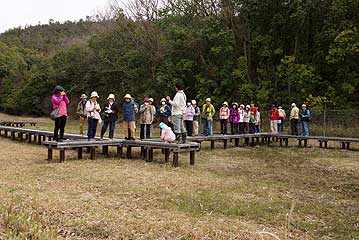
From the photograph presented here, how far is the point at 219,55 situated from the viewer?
35031 mm

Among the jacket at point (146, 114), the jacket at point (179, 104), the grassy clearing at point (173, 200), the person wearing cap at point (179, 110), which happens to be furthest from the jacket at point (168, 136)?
the jacket at point (146, 114)

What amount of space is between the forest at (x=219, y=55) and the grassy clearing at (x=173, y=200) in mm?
17166

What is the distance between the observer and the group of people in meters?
12.0

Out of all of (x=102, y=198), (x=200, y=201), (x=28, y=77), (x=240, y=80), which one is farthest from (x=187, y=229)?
(x=28, y=77)

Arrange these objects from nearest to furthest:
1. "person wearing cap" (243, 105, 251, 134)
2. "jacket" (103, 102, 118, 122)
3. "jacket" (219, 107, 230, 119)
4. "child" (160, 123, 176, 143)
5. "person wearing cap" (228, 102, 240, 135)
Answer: "child" (160, 123, 176, 143), "jacket" (103, 102, 118, 122), "jacket" (219, 107, 230, 119), "person wearing cap" (228, 102, 240, 135), "person wearing cap" (243, 105, 251, 134)

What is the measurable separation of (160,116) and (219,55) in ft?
66.1

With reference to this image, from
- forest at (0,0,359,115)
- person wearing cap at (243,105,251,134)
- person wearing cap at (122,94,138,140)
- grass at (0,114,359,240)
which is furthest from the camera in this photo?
forest at (0,0,359,115)

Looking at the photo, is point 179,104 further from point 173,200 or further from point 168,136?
point 173,200

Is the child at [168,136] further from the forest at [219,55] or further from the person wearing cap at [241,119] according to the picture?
the forest at [219,55]

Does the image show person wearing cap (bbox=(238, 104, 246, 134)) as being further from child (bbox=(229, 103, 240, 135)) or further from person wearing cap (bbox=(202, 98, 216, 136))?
person wearing cap (bbox=(202, 98, 216, 136))

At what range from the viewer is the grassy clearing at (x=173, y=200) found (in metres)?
5.71

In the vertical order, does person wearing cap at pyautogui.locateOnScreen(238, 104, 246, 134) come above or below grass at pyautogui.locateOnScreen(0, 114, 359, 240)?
above

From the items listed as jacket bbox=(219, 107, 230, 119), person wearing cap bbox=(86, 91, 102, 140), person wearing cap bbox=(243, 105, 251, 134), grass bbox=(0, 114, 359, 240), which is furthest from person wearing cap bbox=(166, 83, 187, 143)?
person wearing cap bbox=(243, 105, 251, 134)

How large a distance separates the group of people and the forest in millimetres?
8067
